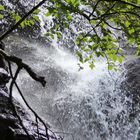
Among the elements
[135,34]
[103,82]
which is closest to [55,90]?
[103,82]

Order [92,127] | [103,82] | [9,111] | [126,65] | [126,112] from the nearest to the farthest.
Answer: [9,111] → [92,127] → [126,112] → [103,82] → [126,65]

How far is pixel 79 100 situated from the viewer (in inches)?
492

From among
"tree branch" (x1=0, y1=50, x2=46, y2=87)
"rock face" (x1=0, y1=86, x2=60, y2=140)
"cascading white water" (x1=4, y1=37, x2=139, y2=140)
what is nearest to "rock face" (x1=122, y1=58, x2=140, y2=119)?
"cascading white water" (x1=4, y1=37, x2=139, y2=140)

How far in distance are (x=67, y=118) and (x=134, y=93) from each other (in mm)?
3315

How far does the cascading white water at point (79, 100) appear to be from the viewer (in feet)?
37.9

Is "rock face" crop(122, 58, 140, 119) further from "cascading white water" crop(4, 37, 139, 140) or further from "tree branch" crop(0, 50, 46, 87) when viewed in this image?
"tree branch" crop(0, 50, 46, 87)

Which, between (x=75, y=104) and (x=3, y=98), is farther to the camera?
(x=75, y=104)

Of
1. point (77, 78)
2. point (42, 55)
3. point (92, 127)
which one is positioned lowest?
point (92, 127)

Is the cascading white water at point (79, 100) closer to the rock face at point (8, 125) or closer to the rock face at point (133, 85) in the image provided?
the rock face at point (133, 85)

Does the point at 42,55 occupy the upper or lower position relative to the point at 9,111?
upper

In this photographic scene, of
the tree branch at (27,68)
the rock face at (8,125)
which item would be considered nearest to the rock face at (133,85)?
the rock face at (8,125)

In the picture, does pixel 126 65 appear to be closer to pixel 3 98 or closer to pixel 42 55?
pixel 42 55

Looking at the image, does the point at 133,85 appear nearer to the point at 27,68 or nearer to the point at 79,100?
the point at 79,100

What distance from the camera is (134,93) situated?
1292cm
